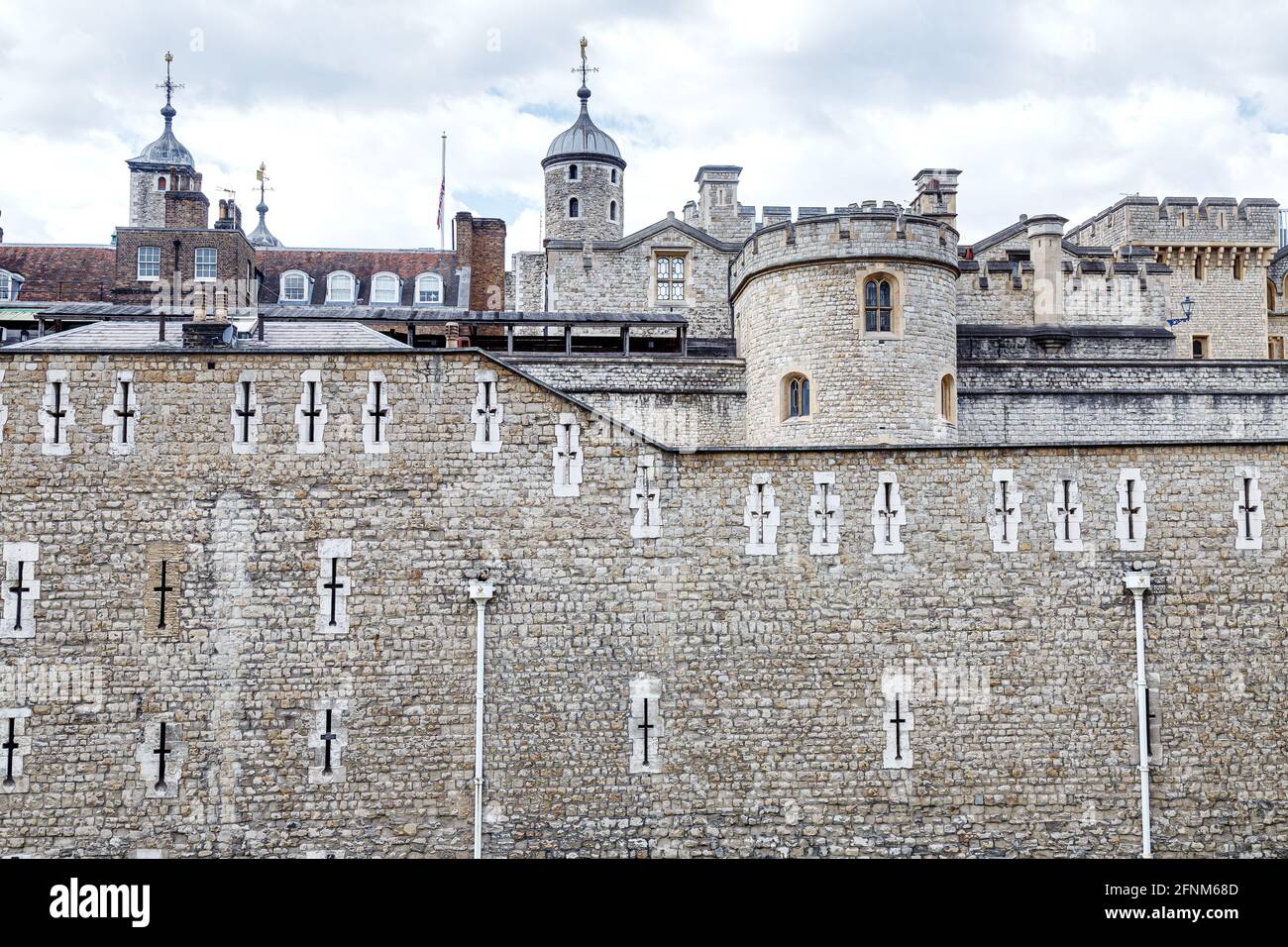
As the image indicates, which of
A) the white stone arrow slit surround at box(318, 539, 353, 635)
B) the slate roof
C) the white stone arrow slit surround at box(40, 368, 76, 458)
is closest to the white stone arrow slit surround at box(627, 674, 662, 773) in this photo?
the white stone arrow slit surround at box(318, 539, 353, 635)

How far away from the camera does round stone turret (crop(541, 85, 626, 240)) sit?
151ft

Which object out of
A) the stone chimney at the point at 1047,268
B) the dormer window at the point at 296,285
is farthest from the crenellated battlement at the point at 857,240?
the dormer window at the point at 296,285

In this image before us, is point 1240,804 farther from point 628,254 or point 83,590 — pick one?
point 628,254

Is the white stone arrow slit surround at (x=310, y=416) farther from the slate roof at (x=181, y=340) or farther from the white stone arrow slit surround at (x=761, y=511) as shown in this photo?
the white stone arrow slit surround at (x=761, y=511)

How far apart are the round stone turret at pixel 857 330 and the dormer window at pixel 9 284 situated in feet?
99.0

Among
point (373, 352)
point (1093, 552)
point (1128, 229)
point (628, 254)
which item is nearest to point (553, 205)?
point (628, 254)

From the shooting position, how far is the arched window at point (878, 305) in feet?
82.0

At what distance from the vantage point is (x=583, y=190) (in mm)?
46250

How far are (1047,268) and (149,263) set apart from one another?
1266 inches

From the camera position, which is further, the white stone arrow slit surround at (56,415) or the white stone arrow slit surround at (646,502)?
the white stone arrow slit surround at (646,502)

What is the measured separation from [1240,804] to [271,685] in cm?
1448

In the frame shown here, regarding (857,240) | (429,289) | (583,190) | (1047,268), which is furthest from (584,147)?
(857,240)

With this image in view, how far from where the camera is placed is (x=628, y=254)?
34.6 m

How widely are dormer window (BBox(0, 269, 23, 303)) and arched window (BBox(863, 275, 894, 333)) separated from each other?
32.5 metres
